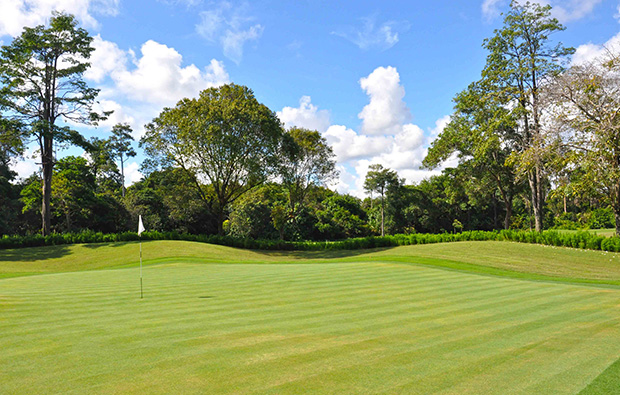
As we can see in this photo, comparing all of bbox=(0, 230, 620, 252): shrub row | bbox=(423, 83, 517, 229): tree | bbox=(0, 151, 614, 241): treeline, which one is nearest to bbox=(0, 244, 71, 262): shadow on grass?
bbox=(0, 230, 620, 252): shrub row

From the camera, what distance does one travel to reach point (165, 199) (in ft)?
97.4

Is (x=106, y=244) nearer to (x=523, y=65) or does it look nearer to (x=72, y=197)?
(x=72, y=197)

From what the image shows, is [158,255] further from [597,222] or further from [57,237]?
[597,222]

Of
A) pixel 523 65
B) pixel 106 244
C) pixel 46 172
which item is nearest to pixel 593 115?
pixel 523 65

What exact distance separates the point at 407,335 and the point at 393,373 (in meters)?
1.36

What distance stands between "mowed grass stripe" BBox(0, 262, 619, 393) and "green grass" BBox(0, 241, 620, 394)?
0.07 feet

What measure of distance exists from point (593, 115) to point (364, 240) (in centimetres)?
1565

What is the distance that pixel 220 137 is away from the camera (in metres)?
26.7

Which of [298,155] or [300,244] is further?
[298,155]

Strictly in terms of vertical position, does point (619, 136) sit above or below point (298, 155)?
below

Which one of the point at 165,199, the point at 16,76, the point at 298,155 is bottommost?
the point at 165,199

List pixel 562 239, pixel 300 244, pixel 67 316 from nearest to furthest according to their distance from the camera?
pixel 67 316 → pixel 562 239 → pixel 300 244

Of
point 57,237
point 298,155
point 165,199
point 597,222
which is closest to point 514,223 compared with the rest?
point 597,222

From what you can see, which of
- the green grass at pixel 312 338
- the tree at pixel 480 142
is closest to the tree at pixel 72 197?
the green grass at pixel 312 338
